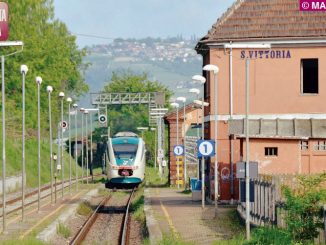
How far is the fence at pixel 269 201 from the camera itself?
27938 mm

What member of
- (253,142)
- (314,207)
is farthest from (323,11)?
(314,207)

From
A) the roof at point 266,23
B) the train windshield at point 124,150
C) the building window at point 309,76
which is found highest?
the roof at point 266,23

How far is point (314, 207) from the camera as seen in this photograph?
24.2 m

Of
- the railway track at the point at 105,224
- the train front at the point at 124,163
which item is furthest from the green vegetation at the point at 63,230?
the train front at the point at 124,163

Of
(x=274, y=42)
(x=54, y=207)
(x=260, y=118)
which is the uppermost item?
(x=274, y=42)

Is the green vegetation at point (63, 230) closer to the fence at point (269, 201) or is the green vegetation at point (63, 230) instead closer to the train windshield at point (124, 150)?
the fence at point (269, 201)

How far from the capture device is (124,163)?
6150 cm

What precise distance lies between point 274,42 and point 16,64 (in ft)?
169

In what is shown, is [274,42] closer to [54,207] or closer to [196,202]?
[196,202]

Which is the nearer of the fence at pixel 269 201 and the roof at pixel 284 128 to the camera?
the fence at pixel 269 201

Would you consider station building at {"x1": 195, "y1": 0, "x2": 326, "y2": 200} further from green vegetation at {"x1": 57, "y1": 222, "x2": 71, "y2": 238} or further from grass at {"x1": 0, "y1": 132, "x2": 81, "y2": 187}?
grass at {"x1": 0, "y1": 132, "x2": 81, "y2": 187}

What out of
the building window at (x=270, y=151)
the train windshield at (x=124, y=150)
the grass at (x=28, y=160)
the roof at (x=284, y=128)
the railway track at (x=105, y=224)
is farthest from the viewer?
the grass at (x=28, y=160)

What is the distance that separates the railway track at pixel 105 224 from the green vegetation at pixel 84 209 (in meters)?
0.37

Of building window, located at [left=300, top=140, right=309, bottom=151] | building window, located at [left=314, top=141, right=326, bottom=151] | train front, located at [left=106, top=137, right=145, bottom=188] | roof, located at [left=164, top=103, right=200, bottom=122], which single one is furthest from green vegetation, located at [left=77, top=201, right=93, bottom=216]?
roof, located at [left=164, top=103, right=200, bottom=122]
